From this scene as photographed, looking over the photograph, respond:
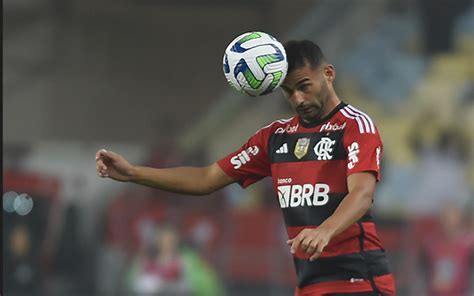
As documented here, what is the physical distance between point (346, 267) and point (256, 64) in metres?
1.05

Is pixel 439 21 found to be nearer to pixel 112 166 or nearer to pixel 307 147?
pixel 307 147

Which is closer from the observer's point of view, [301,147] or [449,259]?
[301,147]

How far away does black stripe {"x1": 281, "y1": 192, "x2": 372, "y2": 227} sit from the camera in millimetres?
5426

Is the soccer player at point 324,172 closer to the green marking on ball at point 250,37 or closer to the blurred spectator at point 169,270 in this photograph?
the green marking on ball at point 250,37

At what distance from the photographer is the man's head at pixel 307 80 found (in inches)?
212

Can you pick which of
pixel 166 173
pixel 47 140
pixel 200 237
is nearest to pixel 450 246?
pixel 200 237

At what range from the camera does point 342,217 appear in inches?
196

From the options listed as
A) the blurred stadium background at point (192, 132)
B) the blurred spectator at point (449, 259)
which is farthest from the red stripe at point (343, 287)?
the blurred spectator at point (449, 259)

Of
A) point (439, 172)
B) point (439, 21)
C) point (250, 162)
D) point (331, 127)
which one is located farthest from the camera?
point (439, 21)

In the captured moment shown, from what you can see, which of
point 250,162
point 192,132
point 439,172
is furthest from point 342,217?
point 192,132

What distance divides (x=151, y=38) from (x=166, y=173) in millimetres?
10562

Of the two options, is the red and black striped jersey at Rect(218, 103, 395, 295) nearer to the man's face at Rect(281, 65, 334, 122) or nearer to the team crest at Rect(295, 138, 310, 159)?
the team crest at Rect(295, 138, 310, 159)

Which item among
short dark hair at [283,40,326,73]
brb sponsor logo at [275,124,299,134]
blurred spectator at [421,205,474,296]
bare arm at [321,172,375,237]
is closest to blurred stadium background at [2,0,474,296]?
blurred spectator at [421,205,474,296]

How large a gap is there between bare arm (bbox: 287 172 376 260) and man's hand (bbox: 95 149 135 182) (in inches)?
42.9
